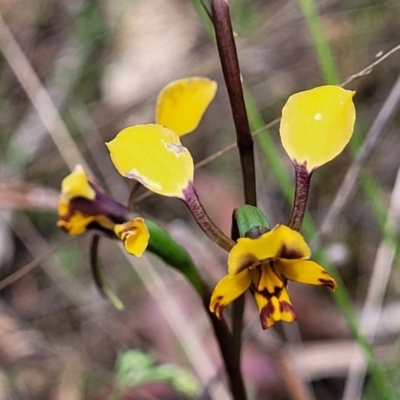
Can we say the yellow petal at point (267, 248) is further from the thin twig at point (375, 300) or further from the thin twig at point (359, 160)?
the thin twig at point (375, 300)

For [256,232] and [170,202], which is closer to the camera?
[256,232]

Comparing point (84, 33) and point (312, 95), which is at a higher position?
point (84, 33)

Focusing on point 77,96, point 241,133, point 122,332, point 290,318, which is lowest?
point 290,318

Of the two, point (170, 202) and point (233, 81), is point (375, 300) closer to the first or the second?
point (170, 202)

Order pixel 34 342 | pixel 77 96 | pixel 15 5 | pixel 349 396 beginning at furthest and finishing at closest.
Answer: pixel 15 5
pixel 77 96
pixel 34 342
pixel 349 396

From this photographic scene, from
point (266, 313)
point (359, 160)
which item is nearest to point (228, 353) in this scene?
point (266, 313)

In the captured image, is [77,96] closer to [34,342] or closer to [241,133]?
[34,342]

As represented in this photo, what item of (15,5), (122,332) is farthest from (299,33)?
(122,332)
